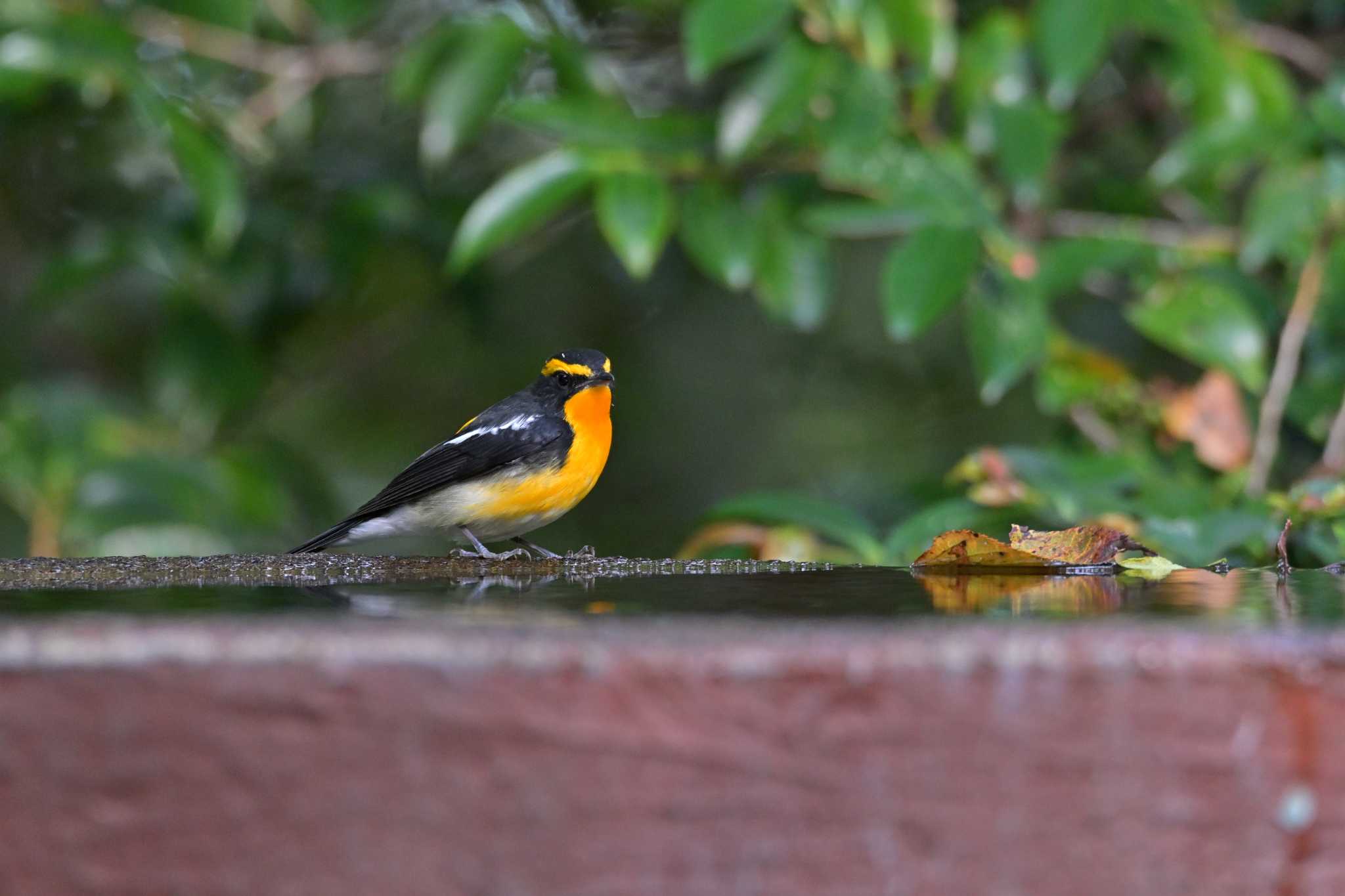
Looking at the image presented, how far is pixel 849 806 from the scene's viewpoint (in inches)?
33.8

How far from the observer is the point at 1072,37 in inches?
122

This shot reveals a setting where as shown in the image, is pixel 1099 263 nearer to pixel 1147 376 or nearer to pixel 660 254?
pixel 1147 376

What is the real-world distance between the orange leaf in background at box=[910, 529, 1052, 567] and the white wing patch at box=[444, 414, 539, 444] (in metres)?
1.43

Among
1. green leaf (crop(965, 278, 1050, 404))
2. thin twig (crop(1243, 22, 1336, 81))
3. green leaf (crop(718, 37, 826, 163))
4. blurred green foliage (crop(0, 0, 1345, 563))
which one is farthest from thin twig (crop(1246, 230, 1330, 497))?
green leaf (crop(718, 37, 826, 163))

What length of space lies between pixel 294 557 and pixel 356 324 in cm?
310

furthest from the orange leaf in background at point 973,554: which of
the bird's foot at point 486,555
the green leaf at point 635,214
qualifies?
the green leaf at point 635,214

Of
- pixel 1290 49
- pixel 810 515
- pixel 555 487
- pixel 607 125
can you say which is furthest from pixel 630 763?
pixel 1290 49

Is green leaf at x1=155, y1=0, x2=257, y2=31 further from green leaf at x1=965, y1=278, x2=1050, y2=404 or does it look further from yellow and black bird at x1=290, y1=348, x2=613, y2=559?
green leaf at x1=965, y1=278, x2=1050, y2=404

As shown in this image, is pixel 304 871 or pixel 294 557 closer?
pixel 304 871

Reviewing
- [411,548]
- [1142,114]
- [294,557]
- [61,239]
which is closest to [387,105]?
→ [61,239]

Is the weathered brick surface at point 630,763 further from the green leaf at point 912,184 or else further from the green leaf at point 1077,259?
the green leaf at point 1077,259

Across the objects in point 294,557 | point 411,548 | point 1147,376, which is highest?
point 1147,376

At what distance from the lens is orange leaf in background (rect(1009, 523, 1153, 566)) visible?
1.89 metres

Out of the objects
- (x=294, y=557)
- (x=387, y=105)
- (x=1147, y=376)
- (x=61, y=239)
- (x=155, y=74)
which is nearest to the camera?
(x=294, y=557)
